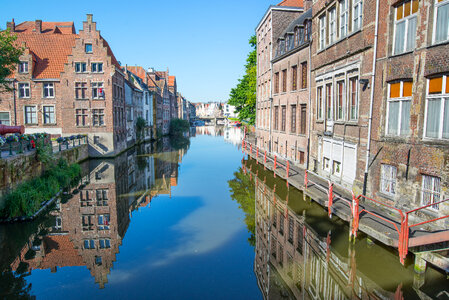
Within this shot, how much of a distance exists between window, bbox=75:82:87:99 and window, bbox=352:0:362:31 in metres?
25.5

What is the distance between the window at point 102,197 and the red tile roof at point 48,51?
65.1 ft

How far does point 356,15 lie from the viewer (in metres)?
12.4

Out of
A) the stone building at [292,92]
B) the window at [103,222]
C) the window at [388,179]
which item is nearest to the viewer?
the window at [388,179]

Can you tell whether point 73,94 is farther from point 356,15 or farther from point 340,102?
point 356,15

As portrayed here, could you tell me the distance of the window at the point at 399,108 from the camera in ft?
31.9

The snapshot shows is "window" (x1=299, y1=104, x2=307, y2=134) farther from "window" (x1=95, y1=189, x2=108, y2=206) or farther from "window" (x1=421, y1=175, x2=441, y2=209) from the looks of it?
"window" (x1=95, y1=189, x2=108, y2=206)

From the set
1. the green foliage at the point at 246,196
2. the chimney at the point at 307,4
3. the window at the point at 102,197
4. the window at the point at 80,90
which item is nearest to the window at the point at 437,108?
the green foliage at the point at 246,196

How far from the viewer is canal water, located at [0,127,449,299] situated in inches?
287

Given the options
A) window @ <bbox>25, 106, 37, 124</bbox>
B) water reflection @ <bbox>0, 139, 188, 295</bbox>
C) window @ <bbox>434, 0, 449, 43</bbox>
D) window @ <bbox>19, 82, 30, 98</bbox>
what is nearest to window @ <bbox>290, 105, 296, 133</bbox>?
water reflection @ <bbox>0, 139, 188, 295</bbox>

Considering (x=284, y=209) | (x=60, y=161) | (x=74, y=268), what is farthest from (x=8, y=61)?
(x=284, y=209)

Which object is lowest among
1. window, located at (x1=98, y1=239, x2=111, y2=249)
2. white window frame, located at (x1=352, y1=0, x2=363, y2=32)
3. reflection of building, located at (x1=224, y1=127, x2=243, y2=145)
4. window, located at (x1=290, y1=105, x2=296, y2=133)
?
window, located at (x1=98, y1=239, x2=111, y2=249)

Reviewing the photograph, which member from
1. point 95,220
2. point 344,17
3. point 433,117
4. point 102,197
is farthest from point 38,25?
point 433,117

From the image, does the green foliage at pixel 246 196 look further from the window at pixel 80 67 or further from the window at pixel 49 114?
the window at pixel 49 114

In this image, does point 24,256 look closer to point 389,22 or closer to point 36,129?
point 389,22
